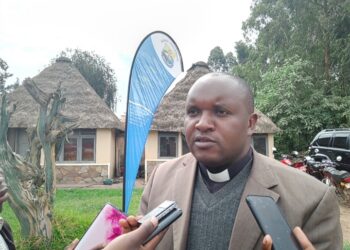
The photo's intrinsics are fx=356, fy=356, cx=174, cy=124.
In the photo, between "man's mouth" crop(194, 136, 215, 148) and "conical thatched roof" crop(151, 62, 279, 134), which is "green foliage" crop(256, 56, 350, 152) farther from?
"man's mouth" crop(194, 136, 215, 148)

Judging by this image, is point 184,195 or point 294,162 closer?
point 184,195

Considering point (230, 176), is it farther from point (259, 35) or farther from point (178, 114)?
point (259, 35)

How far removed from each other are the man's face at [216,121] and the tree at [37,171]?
380 cm

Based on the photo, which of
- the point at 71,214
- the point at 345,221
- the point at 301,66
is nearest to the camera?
the point at 71,214

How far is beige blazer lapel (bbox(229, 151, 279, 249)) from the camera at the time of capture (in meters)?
1.53

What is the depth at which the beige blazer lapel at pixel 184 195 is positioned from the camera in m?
1.67

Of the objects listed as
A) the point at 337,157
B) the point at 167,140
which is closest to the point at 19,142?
the point at 167,140

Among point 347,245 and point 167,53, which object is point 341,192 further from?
point 167,53

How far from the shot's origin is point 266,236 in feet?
3.79

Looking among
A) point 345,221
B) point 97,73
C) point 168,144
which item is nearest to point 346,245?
point 345,221

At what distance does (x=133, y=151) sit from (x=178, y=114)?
1130cm

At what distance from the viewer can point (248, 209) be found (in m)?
1.59

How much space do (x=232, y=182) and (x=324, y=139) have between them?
1032 centimetres

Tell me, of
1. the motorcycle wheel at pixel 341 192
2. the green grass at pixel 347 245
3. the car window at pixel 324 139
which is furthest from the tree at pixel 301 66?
the green grass at pixel 347 245
